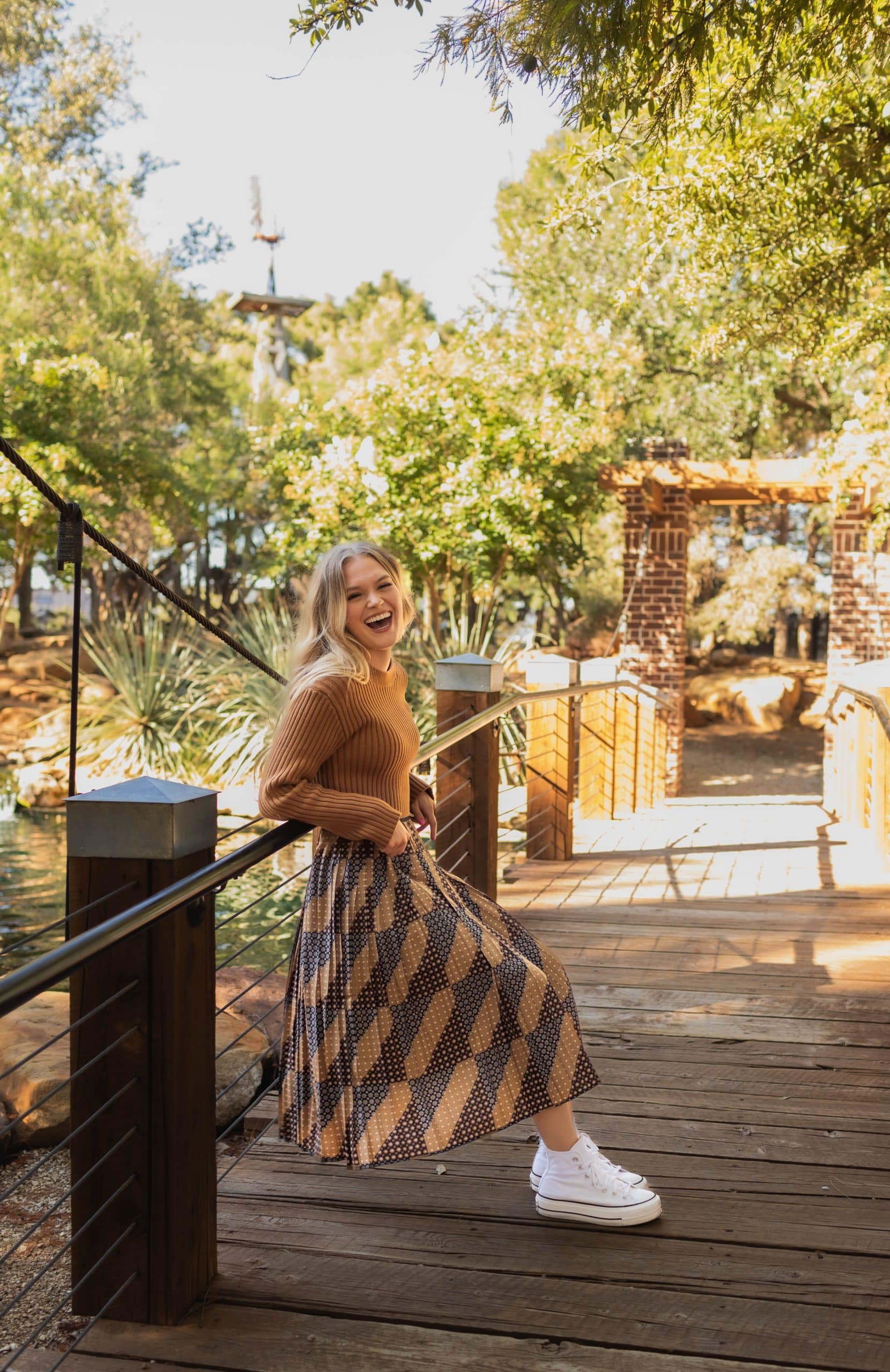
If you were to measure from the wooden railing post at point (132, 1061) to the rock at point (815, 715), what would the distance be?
47.3ft

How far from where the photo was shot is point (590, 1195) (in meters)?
2.39

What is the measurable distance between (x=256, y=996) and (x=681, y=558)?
755cm

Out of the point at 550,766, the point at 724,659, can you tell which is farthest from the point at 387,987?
the point at 724,659

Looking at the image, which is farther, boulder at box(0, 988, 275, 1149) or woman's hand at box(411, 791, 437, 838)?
boulder at box(0, 988, 275, 1149)

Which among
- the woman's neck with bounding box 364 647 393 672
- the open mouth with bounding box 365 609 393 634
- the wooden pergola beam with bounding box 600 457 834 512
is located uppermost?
the wooden pergola beam with bounding box 600 457 834 512

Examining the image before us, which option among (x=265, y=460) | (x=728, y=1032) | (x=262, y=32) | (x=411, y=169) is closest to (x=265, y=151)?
(x=411, y=169)

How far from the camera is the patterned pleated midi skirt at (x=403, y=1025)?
224 centimetres

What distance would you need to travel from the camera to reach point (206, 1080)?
6.81 feet

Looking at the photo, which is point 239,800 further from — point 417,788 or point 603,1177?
point 603,1177

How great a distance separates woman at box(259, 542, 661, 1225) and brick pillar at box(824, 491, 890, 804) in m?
9.08

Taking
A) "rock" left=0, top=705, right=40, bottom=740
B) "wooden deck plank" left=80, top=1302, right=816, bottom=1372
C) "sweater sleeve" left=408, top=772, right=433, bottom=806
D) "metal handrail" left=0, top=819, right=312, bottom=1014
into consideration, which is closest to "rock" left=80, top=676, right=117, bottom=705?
"rock" left=0, top=705, right=40, bottom=740

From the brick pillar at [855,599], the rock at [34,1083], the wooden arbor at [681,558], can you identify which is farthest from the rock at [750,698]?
the rock at [34,1083]

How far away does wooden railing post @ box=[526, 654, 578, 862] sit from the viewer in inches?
233

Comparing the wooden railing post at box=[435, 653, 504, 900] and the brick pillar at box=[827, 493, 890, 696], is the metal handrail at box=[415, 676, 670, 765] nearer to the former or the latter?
the wooden railing post at box=[435, 653, 504, 900]
